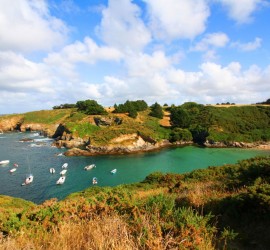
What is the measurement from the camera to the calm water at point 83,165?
40438 mm

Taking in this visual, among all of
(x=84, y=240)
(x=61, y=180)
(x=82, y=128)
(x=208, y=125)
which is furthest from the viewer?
(x=208, y=125)

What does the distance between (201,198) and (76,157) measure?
179 ft

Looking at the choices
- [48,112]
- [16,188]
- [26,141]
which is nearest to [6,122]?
[48,112]

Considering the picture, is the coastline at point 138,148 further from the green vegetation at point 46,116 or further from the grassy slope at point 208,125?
the green vegetation at point 46,116

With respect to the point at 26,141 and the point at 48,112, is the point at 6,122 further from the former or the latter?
the point at 26,141

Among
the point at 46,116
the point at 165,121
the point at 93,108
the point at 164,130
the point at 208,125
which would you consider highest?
the point at 93,108

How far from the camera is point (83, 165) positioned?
2143 inches

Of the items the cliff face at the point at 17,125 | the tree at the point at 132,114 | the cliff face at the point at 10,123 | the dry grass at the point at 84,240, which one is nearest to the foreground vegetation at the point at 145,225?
the dry grass at the point at 84,240

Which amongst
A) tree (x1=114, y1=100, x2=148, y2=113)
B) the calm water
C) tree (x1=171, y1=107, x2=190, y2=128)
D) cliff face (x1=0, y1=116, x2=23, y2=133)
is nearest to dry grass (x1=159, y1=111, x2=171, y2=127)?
tree (x1=171, y1=107, x2=190, y2=128)

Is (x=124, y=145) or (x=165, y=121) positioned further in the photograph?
(x=165, y=121)

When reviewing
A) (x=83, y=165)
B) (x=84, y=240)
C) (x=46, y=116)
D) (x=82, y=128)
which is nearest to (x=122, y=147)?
(x=83, y=165)

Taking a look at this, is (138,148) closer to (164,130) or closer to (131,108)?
(164,130)

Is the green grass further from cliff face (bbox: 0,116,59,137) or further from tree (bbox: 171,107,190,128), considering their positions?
cliff face (bbox: 0,116,59,137)

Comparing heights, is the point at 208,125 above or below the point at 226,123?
below
